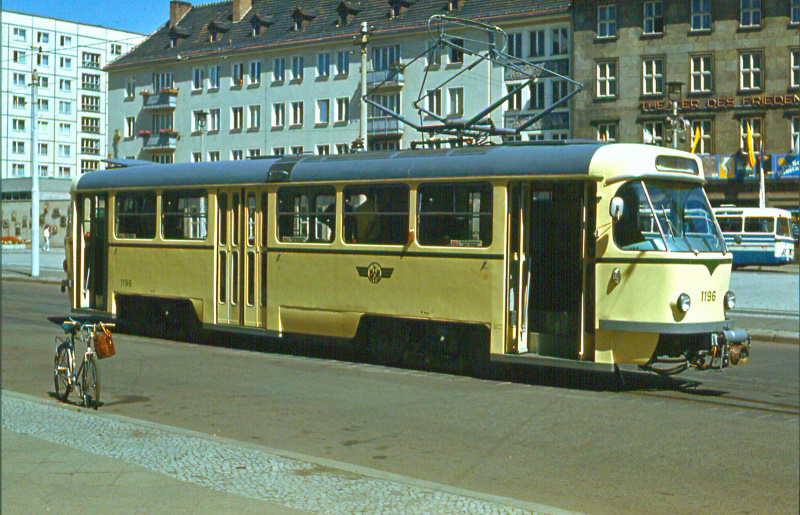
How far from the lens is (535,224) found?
38.7 ft

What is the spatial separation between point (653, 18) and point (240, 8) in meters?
28.0

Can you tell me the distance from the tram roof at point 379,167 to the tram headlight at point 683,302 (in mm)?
1767

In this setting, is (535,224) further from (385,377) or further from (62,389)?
(62,389)

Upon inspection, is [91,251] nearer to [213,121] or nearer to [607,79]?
[607,79]

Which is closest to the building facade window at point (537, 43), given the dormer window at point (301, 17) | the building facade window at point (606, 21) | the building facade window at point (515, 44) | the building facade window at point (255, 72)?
the building facade window at point (515, 44)

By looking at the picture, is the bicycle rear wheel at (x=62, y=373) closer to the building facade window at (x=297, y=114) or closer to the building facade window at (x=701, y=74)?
the building facade window at (x=701, y=74)

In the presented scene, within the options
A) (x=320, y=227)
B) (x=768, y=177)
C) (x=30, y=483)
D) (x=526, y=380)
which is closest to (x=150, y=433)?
(x=30, y=483)

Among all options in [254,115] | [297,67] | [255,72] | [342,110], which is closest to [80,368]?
[342,110]

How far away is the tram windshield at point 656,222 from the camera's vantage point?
36.3 ft

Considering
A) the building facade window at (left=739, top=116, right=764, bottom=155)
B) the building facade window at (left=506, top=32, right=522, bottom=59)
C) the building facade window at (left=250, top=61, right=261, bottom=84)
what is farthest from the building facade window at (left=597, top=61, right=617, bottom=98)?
the building facade window at (left=250, top=61, right=261, bottom=84)

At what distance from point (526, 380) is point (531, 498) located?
5802 mm

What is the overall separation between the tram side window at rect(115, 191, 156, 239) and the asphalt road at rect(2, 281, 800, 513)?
2605 millimetres

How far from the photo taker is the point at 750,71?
166ft

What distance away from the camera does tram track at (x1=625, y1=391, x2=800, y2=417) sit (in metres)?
9.92
